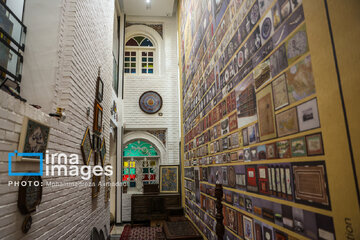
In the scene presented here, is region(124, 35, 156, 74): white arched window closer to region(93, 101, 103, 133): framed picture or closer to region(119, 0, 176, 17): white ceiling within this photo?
region(119, 0, 176, 17): white ceiling

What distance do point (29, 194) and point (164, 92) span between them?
6659mm

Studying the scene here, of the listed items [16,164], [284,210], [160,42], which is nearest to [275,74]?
[284,210]

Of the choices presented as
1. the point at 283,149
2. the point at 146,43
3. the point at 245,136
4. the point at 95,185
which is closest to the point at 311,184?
the point at 283,149

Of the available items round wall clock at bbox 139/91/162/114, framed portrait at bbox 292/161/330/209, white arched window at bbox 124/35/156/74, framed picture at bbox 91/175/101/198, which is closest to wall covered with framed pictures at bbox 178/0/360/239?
framed portrait at bbox 292/161/330/209

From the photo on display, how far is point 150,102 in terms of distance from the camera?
8.30 metres

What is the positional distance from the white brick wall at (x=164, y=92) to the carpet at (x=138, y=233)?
215 cm

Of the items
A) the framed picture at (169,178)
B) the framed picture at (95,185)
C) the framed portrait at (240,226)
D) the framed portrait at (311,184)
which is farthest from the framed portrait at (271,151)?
the framed picture at (169,178)

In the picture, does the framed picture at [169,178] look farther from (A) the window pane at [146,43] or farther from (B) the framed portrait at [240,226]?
(B) the framed portrait at [240,226]

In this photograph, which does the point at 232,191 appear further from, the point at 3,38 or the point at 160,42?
the point at 160,42

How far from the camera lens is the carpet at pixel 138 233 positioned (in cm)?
607

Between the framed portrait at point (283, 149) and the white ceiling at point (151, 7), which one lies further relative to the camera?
the white ceiling at point (151, 7)

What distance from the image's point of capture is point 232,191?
2.57m

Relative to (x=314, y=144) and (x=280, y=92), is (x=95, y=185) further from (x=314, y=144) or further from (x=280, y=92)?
(x=314, y=144)

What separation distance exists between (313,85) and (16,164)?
2035mm
